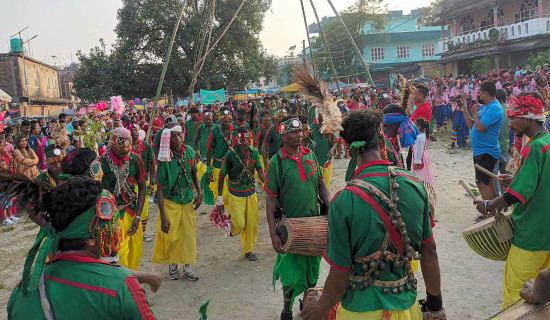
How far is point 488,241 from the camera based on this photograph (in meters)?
3.81

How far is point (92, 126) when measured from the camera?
20.4ft

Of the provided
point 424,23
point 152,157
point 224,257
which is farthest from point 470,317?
point 424,23

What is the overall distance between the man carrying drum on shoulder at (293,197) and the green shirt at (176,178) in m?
1.80

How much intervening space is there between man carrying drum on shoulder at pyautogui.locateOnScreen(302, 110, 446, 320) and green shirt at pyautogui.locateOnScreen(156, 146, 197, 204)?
3.62 meters

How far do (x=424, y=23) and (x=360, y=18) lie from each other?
14667 millimetres

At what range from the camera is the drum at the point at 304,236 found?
4.12m

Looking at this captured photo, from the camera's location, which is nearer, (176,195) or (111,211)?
(111,211)

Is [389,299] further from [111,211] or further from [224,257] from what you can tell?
[224,257]

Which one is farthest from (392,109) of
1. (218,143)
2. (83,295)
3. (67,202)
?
(218,143)

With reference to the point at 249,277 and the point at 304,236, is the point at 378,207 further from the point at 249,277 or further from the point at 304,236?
the point at 249,277

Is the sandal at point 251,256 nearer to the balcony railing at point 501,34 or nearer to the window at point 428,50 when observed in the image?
the balcony railing at point 501,34

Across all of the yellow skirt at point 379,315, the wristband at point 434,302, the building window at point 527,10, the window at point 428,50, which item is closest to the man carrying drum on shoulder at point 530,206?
the wristband at point 434,302

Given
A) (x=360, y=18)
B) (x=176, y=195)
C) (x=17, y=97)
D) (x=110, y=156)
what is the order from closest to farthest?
1. (x=110, y=156)
2. (x=176, y=195)
3. (x=17, y=97)
4. (x=360, y=18)

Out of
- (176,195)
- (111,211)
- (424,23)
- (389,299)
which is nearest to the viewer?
(111,211)
